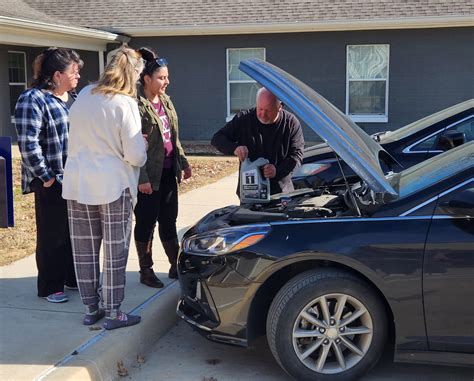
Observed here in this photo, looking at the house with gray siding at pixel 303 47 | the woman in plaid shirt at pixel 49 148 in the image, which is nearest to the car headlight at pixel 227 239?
the woman in plaid shirt at pixel 49 148

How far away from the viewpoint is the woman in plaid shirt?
4.23 metres

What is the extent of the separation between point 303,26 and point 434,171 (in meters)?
11.4

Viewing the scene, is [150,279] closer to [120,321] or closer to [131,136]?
[120,321]

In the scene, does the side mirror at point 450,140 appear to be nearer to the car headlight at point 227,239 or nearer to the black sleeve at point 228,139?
the black sleeve at point 228,139

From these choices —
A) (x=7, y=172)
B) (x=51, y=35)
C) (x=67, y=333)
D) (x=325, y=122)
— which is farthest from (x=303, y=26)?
(x=7, y=172)

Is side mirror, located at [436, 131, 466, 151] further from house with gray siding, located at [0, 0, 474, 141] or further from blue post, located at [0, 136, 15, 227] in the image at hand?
house with gray siding, located at [0, 0, 474, 141]

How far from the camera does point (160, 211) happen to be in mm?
5027

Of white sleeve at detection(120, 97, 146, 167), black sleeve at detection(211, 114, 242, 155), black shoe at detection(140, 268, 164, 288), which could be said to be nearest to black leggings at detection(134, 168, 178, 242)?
black shoe at detection(140, 268, 164, 288)

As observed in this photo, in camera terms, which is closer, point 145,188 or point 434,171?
point 434,171

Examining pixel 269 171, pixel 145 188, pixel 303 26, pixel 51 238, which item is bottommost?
pixel 51 238

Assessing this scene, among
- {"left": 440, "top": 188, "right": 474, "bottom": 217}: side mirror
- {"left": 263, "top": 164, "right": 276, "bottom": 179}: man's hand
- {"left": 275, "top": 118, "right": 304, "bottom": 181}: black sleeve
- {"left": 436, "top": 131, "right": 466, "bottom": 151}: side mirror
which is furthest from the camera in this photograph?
{"left": 436, "top": 131, "right": 466, "bottom": 151}: side mirror

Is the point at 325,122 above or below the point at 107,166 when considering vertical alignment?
above

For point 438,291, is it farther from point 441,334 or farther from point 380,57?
point 380,57

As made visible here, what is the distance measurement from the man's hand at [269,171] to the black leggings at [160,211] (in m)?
0.80
